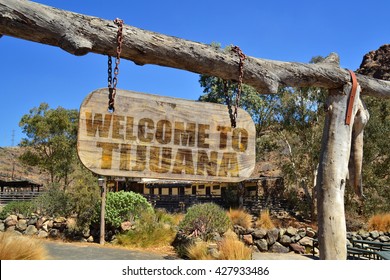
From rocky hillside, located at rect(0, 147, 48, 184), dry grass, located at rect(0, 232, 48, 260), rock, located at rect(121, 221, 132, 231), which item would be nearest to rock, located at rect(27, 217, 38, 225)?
rock, located at rect(121, 221, 132, 231)

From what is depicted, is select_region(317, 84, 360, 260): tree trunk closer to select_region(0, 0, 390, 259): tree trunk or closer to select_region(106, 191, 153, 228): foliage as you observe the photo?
select_region(0, 0, 390, 259): tree trunk

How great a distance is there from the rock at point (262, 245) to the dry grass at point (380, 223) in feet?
18.8

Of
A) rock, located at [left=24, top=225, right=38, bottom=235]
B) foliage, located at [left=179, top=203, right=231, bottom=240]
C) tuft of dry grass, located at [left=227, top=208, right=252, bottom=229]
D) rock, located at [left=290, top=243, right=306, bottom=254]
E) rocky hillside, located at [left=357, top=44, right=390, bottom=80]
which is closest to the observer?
foliage, located at [left=179, top=203, right=231, bottom=240]

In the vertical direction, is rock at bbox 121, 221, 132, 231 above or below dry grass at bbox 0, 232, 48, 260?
below

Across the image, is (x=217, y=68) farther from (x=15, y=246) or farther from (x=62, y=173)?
(x=62, y=173)

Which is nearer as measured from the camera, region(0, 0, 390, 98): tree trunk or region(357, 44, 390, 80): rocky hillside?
region(0, 0, 390, 98): tree trunk

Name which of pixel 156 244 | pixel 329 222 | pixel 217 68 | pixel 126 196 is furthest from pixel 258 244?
pixel 217 68

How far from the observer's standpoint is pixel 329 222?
333 centimetres

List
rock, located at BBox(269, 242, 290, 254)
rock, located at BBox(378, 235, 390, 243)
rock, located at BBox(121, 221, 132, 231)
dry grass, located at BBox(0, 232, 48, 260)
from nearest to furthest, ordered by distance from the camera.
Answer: dry grass, located at BBox(0, 232, 48, 260), rock, located at BBox(269, 242, 290, 254), rock, located at BBox(378, 235, 390, 243), rock, located at BBox(121, 221, 132, 231)

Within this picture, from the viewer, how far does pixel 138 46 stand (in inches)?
99.4

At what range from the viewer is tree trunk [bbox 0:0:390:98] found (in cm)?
222

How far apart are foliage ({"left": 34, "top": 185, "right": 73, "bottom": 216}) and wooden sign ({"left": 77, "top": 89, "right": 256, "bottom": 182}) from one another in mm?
18398

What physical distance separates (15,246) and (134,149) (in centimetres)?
491


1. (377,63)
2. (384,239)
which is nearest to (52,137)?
(384,239)
